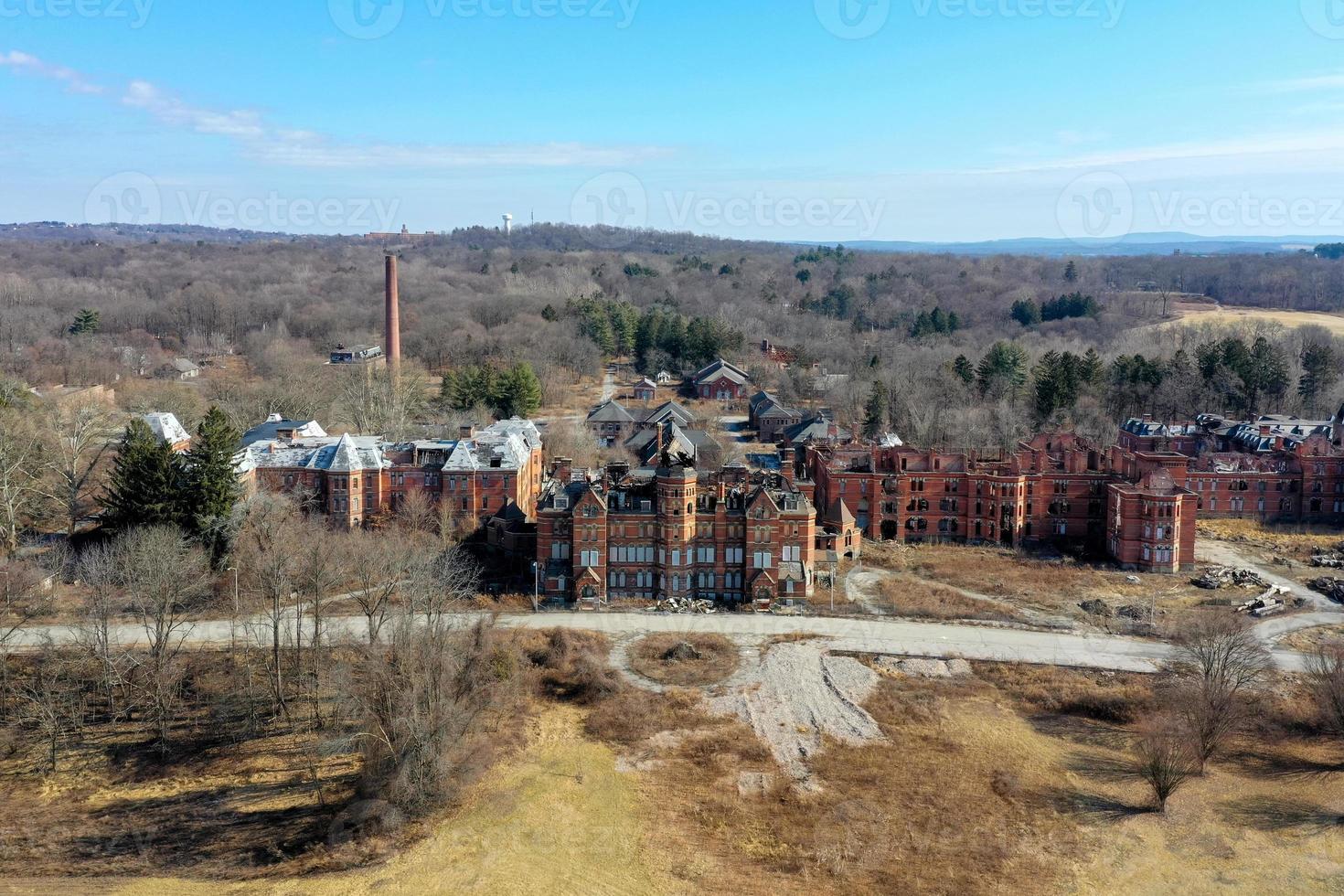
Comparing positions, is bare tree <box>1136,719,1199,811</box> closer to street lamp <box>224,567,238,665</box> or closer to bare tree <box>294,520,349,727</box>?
bare tree <box>294,520,349,727</box>

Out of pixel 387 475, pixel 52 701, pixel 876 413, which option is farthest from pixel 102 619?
pixel 876 413

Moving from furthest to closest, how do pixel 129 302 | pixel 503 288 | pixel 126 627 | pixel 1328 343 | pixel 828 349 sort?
pixel 503 288, pixel 129 302, pixel 828 349, pixel 1328 343, pixel 126 627

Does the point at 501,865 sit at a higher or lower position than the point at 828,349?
lower

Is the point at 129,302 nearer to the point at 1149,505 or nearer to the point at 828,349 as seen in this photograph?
the point at 828,349

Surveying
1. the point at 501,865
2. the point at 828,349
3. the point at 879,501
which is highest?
the point at 828,349

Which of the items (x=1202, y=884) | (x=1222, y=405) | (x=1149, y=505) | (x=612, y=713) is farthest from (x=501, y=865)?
(x=1222, y=405)

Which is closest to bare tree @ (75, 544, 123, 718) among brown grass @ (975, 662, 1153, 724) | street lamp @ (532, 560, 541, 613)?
street lamp @ (532, 560, 541, 613)

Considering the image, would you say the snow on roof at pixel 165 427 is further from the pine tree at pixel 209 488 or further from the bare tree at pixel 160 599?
the bare tree at pixel 160 599
